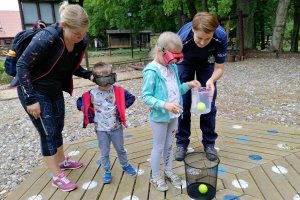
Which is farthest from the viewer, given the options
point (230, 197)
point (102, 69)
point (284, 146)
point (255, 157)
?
point (284, 146)

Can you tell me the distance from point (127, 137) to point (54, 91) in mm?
1495

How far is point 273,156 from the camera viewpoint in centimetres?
301

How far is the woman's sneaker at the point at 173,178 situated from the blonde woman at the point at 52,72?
2.84 ft

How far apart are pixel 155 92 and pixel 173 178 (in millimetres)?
837

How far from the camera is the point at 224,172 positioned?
109 inches

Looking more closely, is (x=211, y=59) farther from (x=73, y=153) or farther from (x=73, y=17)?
(x=73, y=153)

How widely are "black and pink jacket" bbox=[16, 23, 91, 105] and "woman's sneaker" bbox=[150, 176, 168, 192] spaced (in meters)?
1.22

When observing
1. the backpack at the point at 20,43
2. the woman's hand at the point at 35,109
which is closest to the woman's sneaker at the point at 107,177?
the woman's hand at the point at 35,109

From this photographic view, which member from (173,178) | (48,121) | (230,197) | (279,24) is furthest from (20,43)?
(279,24)

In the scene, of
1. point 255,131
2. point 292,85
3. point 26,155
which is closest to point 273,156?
point 255,131

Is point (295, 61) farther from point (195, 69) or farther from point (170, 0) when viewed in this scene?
point (195, 69)

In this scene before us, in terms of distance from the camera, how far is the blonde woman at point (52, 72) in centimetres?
221

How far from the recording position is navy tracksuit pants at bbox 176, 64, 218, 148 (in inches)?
116

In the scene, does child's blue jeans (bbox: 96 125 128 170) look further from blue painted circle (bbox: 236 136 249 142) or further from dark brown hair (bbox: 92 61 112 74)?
blue painted circle (bbox: 236 136 249 142)
